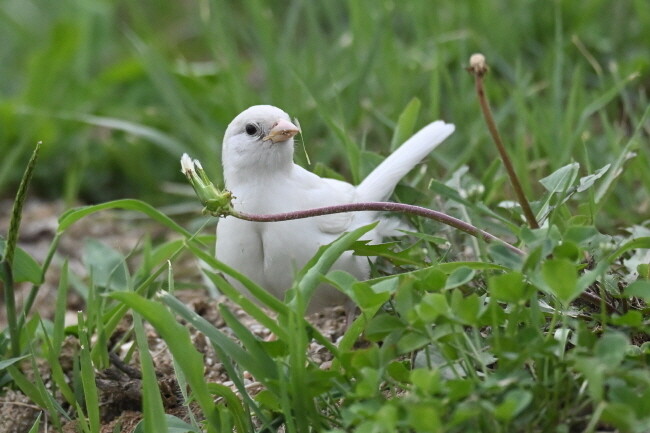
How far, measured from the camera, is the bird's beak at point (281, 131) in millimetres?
2986

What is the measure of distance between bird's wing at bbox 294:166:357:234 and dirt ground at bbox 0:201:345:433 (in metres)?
0.37

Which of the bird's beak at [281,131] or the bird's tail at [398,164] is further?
the bird's tail at [398,164]

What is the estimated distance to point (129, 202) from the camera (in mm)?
2793

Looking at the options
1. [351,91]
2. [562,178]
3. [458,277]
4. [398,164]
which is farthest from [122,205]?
[351,91]

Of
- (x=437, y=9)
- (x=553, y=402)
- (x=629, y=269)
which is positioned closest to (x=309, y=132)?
(x=437, y=9)

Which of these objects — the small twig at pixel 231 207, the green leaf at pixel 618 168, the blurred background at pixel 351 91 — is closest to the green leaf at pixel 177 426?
the small twig at pixel 231 207

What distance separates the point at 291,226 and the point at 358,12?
2150mm

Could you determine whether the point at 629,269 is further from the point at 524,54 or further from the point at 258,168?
the point at 524,54

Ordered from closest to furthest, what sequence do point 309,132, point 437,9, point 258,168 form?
1. point 258,168
2. point 309,132
3. point 437,9

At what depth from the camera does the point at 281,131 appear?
2994mm

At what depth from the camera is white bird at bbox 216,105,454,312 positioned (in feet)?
9.52

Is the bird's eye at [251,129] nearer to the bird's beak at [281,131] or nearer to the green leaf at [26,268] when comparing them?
the bird's beak at [281,131]

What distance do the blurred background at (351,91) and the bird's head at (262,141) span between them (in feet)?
3.11

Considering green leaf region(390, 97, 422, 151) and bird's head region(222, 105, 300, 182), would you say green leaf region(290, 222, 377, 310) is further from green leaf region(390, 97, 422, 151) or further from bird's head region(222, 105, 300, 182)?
green leaf region(390, 97, 422, 151)
